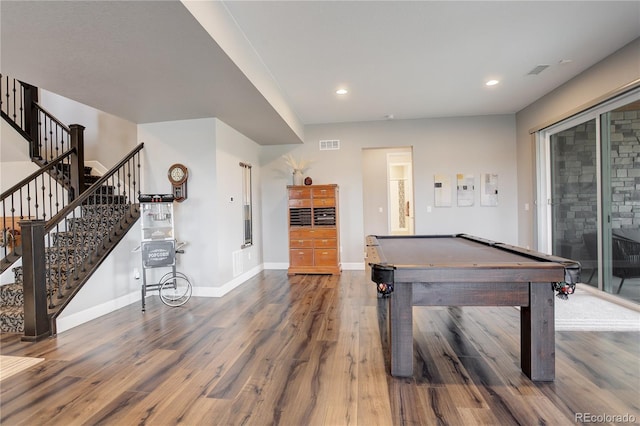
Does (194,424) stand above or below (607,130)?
below

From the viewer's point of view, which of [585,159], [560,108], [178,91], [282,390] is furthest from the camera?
[560,108]

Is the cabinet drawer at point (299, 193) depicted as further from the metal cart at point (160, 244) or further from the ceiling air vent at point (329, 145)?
the metal cart at point (160, 244)

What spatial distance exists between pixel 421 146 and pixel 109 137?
6008 millimetres

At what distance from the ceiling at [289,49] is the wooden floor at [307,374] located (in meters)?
2.54

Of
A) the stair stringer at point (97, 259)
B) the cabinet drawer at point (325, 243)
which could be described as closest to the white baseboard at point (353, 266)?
the cabinet drawer at point (325, 243)

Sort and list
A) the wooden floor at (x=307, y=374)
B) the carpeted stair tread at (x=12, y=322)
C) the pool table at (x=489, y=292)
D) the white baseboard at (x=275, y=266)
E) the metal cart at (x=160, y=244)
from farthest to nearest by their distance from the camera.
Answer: the white baseboard at (x=275, y=266) < the metal cart at (x=160, y=244) < the carpeted stair tread at (x=12, y=322) < the pool table at (x=489, y=292) < the wooden floor at (x=307, y=374)

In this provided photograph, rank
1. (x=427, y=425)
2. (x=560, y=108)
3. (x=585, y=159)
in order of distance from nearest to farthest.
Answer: (x=427, y=425) → (x=585, y=159) → (x=560, y=108)

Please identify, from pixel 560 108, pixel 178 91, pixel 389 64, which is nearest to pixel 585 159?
pixel 560 108

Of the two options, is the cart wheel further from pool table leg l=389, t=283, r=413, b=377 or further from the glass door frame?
the glass door frame

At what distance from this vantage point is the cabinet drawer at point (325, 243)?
5.76 meters

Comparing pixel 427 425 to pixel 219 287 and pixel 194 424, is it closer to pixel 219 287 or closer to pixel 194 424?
pixel 194 424

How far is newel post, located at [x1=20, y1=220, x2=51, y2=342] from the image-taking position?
2912mm

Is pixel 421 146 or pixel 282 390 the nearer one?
pixel 282 390

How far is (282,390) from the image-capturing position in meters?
2.05
